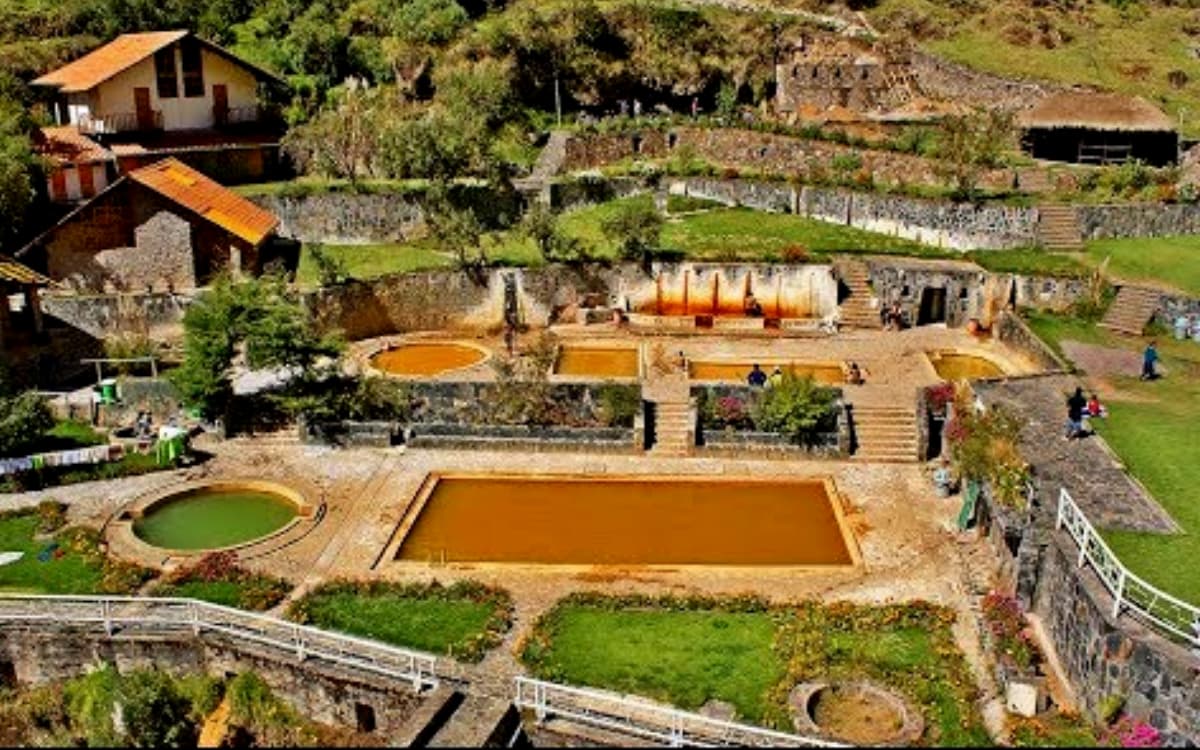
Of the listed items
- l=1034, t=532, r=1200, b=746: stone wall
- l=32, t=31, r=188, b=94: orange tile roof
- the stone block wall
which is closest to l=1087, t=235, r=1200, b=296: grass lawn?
→ l=1034, t=532, r=1200, b=746: stone wall

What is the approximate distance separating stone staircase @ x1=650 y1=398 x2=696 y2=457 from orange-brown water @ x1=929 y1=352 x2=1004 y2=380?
8.58 meters

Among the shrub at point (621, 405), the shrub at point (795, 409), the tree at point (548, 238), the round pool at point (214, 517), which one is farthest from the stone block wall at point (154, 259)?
the shrub at point (795, 409)

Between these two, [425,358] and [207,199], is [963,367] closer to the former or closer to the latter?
[425,358]

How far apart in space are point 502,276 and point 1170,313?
2179cm

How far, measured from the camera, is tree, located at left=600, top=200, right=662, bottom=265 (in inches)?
1647

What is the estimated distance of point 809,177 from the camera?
1957 inches

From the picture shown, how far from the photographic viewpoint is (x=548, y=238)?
41969 millimetres

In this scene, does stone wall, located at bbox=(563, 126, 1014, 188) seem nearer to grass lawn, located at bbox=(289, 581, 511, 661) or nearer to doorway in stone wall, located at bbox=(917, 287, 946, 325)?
doorway in stone wall, located at bbox=(917, 287, 946, 325)

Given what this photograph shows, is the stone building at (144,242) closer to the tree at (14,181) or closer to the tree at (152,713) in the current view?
the tree at (14,181)

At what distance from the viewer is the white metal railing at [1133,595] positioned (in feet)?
63.3

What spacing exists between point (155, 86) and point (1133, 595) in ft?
145

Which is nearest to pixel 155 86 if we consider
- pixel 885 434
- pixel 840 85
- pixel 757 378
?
pixel 840 85

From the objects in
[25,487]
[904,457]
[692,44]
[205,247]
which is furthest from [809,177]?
[25,487]

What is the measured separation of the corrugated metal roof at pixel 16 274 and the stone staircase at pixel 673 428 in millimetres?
18653
